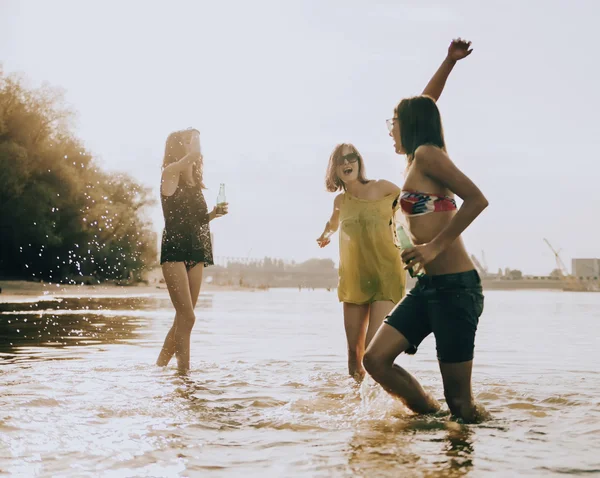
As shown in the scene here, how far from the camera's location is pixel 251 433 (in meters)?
5.17

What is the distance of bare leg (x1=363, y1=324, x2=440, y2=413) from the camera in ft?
17.3

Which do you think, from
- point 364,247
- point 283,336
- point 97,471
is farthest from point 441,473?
point 283,336

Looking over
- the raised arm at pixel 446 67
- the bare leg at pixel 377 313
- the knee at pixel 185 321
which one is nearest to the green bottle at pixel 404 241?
the raised arm at pixel 446 67

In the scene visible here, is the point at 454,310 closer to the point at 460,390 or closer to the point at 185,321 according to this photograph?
the point at 460,390

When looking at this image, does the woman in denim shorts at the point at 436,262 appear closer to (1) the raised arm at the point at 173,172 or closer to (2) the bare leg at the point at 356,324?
(2) the bare leg at the point at 356,324

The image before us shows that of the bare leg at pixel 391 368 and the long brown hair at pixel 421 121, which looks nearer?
the long brown hair at pixel 421 121

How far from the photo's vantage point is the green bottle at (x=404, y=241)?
5035 mm

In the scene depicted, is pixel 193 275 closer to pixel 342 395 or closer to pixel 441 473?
pixel 342 395

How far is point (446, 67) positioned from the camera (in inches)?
236

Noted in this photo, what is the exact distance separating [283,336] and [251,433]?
1024 centimetres

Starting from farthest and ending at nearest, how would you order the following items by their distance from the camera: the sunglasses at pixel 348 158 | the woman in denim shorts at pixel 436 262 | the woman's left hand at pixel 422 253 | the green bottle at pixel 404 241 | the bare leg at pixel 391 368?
the sunglasses at pixel 348 158, the bare leg at pixel 391 368, the green bottle at pixel 404 241, the woman in denim shorts at pixel 436 262, the woman's left hand at pixel 422 253

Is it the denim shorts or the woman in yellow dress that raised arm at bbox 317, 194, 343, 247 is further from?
the denim shorts

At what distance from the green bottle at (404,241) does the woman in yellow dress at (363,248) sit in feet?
6.53

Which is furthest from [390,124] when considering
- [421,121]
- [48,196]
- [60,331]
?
[48,196]
